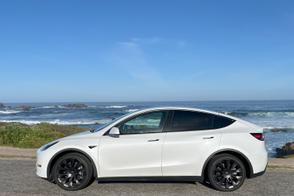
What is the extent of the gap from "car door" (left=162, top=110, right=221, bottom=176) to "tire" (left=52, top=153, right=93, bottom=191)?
4.25 ft

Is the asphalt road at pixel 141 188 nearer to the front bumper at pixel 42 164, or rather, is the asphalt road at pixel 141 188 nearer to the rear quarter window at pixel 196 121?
the front bumper at pixel 42 164

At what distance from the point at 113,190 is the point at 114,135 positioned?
0.95 m

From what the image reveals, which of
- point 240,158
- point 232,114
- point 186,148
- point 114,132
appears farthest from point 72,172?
point 232,114

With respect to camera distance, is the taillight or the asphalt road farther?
the taillight

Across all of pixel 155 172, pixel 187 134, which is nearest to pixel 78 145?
pixel 155 172

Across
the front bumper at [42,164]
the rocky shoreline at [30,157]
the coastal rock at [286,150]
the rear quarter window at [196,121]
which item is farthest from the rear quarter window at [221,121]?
the coastal rock at [286,150]

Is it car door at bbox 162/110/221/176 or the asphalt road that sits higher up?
car door at bbox 162/110/221/176

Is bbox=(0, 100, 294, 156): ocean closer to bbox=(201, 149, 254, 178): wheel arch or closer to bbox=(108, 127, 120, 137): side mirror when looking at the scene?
bbox=(108, 127, 120, 137): side mirror

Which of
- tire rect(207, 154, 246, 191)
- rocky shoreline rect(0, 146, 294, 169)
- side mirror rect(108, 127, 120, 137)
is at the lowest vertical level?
rocky shoreline rect(0, 146, 294, 169)

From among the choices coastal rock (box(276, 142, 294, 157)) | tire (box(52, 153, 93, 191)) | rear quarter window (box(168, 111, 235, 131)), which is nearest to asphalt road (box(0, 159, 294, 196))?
tire (box(52, 153, 93, 191))

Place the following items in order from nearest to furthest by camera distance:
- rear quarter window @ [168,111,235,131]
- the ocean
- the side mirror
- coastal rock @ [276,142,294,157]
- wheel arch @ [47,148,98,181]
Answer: the side mirror < wheel arch @ [47,148,98,181] < rear quarter window @ [168,111,235,131] < coastal rock @ [276,142,294,157] < the ocean

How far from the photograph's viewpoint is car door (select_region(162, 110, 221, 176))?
6.71 meters

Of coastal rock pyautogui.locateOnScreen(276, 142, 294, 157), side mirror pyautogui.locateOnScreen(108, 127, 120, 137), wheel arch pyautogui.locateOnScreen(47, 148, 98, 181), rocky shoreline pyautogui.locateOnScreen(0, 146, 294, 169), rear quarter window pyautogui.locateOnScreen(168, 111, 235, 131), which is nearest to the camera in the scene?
side mirror pyautogui.locateOnScreen(108, 127, 120, 137)

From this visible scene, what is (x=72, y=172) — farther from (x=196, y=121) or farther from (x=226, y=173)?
(x=226, y=173)
